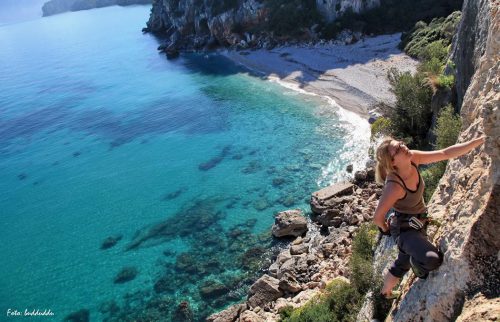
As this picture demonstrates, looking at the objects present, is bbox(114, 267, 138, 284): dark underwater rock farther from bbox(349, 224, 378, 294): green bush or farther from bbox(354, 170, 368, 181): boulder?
bbox(354, 170, 368, 181): boulder

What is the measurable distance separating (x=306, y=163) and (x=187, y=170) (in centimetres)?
1168

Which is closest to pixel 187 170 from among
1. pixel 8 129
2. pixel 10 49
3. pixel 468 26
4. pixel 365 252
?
pixel 365 252

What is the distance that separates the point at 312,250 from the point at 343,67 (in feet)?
118

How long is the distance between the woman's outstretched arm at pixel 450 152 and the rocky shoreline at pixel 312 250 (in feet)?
43.1

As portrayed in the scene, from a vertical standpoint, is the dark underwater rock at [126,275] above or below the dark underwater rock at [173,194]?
below

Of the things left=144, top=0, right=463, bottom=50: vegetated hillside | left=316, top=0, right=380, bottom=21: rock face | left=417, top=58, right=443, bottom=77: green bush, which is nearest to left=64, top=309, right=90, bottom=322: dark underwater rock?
left=417, top=58, right=443, bottom=77: green bush

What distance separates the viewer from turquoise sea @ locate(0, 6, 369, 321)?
25094 mm

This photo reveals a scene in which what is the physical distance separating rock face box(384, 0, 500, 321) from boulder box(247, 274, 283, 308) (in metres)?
13.1

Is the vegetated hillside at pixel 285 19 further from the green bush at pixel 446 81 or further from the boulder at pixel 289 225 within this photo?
the boulder at pixel 289 225

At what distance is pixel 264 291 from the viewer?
21.2 metres

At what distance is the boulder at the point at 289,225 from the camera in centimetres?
2641

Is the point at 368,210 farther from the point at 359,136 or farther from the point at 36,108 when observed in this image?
the point at 36,108

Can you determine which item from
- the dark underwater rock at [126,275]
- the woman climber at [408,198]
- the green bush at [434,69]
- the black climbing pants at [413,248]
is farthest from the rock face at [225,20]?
the black climbing pants at [413,248]

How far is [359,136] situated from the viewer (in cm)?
3797
